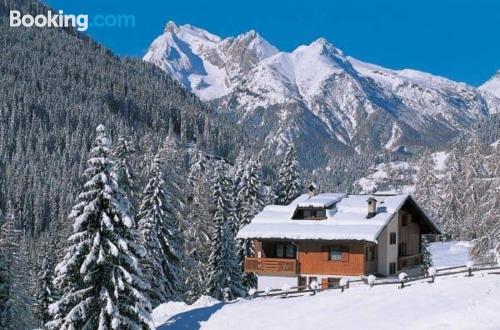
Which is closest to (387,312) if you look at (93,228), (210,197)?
(93,228)

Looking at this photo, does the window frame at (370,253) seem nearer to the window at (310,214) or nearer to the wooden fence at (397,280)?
the window at (310,214)

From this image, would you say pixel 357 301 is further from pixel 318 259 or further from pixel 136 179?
pixel 136 179

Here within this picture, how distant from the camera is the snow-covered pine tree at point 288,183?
73.0 m

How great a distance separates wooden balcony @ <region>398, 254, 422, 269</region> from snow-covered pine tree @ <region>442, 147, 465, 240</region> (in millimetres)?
35800

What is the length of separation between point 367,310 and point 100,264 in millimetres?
12429

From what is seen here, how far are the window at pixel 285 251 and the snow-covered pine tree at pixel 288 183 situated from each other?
66.2 ft

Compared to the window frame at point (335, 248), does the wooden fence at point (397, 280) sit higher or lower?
lower

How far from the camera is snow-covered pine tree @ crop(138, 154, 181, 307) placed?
5225 cm

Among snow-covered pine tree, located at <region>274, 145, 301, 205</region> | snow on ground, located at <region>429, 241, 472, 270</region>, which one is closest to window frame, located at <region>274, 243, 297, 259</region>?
snow-covered pine tree, located at <region>274, 145, 301, 205</region>

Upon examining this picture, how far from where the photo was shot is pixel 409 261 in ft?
176

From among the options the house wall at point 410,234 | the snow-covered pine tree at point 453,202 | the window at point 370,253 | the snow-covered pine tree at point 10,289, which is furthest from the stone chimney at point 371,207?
the snow-covered pine tree at point 453,202

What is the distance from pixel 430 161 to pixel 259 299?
72.6 meters

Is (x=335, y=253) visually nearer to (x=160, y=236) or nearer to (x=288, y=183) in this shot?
(x=160, y=236)

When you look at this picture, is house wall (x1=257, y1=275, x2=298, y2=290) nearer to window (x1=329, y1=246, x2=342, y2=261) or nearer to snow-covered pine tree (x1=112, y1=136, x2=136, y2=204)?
window (x1=329, y1=246, x2=342, y2=261)
